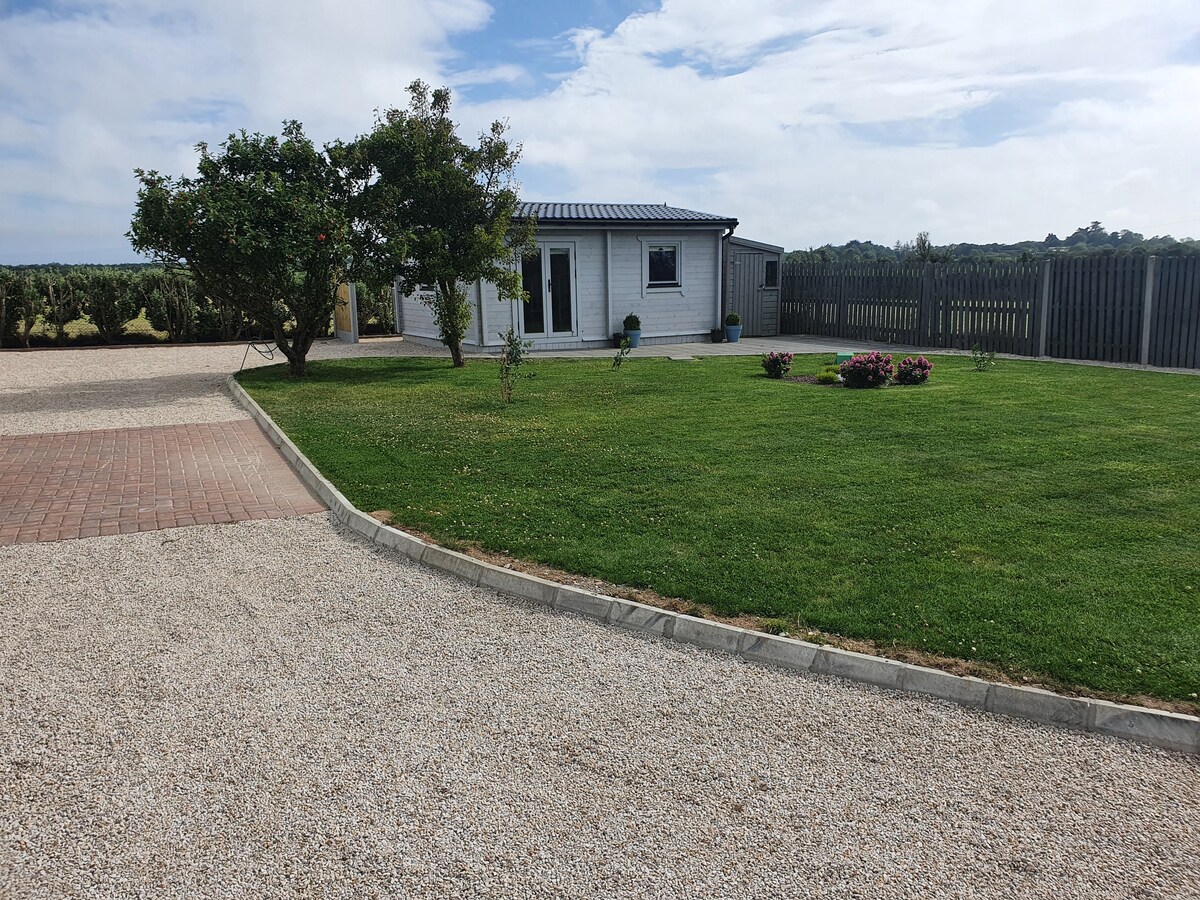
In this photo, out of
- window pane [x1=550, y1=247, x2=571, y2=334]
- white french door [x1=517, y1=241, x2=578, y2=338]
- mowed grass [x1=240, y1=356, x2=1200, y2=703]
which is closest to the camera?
mowed grass [x1=240, y1=356, x2=1200, y2=703]

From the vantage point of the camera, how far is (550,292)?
21859mm

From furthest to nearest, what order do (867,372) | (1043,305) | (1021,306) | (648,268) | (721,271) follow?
(721,271) < (648,268) < (1021,306) < (1043,305) < (867,372)

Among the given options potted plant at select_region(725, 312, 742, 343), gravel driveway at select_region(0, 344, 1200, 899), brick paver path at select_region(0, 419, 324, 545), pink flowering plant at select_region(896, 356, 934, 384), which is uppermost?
potted plant at select_region(725, 312, 742, 343)

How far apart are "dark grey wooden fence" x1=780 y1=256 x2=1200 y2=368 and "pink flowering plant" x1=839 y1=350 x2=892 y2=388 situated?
20.6 ft

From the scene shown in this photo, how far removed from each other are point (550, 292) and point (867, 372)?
10.2m

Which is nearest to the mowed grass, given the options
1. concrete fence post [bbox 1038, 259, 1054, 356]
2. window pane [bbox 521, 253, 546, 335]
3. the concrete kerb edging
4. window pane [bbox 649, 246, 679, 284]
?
the concrete kerb edging

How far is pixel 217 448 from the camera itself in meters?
10.2

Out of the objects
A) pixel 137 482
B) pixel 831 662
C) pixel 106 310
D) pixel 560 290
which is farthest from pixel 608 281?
pixel 831 662

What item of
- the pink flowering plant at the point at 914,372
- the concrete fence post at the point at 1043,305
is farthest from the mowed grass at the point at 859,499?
the concrete fence post at the point at 1043,305

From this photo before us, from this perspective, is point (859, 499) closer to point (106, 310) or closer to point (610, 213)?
point (610, 213)

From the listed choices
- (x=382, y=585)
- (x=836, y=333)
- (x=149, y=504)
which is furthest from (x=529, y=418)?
(x=836, y=333)

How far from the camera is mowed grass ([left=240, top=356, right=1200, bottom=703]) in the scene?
463 centimetres

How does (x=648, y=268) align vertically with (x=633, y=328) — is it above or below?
above

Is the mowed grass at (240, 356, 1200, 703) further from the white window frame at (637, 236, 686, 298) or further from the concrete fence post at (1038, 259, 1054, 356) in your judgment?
the white window frame at (637, 236, 686, 298)
